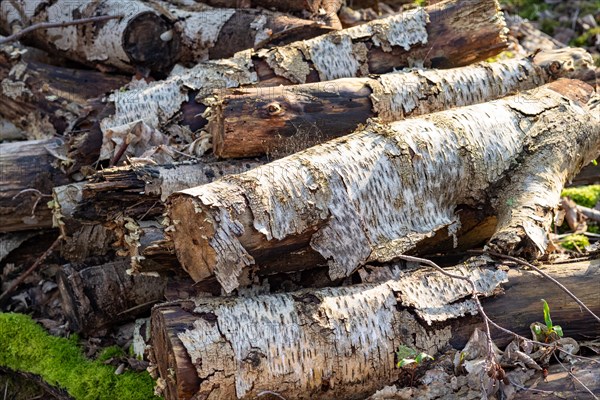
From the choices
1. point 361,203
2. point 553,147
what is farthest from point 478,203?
point 361,203

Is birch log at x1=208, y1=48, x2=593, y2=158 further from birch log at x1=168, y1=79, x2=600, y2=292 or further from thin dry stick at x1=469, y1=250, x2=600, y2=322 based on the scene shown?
thin dry stick at x1=469, y1=250, x2=600, y2=322

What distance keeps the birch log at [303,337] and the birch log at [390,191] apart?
0.18 meters

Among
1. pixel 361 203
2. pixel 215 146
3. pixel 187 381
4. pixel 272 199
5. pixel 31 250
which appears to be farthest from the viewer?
pixel 31 250

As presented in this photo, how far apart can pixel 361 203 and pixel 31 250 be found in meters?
2.74

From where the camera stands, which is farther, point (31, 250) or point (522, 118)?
point (31, 250)

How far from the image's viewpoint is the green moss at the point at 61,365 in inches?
156

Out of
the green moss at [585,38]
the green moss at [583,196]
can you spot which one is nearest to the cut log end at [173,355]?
the green moss at [583,196]

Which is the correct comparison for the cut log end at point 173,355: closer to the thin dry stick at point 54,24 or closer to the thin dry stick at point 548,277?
the thin dry stick at point 548,277

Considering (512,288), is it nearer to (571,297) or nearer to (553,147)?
(571,297)

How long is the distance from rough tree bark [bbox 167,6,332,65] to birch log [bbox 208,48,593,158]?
119 cm

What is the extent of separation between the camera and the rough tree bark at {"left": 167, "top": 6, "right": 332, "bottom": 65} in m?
5.33

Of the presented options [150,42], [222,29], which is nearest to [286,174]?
[222,29]

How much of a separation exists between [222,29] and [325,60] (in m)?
1.12

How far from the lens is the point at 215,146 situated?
4.15 m
